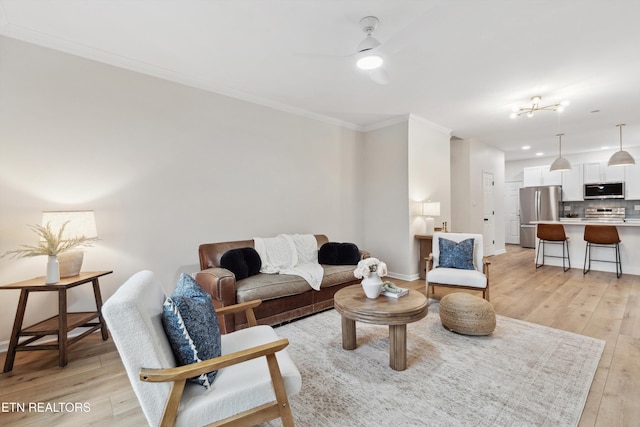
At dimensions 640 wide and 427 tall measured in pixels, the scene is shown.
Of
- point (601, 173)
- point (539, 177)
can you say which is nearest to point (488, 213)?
point (539, 177)

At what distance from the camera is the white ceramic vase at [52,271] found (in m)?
2.27

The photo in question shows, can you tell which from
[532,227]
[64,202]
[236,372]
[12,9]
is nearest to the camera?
[236,372]

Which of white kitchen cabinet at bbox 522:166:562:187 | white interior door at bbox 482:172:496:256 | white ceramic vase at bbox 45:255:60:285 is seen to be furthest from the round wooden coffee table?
white kitchen cabinet at bbox 522:166:562:187

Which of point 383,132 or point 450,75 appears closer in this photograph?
point 450,75

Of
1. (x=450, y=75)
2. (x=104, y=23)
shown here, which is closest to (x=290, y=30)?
(x=104, y=23)

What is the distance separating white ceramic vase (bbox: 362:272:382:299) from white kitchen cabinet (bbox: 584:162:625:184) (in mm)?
8067

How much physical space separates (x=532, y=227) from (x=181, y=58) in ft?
30.1

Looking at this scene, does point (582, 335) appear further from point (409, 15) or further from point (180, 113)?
point (180, 113)

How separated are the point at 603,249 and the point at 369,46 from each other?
6075 mm

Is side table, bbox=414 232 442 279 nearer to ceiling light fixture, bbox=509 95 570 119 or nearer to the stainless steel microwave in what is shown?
ceiling light fixture, bbox=509 95 570 119

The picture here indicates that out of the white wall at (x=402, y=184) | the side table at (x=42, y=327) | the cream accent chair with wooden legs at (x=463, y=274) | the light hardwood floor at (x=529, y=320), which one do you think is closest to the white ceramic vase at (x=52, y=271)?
the side table at (x=42, y=327)

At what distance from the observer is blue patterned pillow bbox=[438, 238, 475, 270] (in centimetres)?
348

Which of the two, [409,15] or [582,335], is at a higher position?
[409,15]

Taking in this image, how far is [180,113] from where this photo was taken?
10.9 feet
